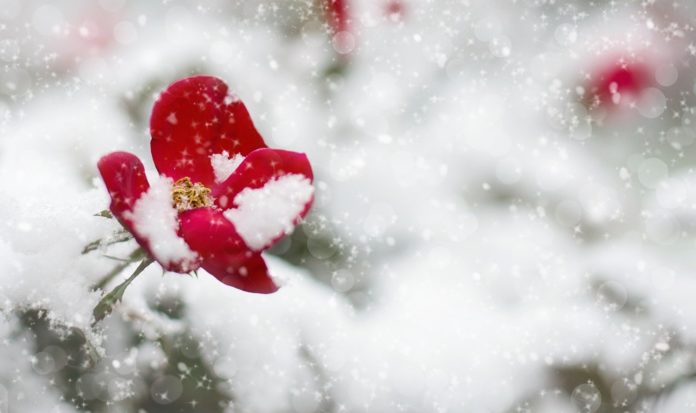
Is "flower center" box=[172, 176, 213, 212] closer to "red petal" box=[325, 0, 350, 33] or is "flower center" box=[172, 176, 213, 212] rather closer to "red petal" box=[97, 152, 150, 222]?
"red petal" box=[97, 152, 150, 222]

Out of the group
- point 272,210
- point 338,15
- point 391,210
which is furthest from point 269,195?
point 338,15

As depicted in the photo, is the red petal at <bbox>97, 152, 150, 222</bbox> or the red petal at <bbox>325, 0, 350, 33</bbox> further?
the red petal at <bbox>325, 0, 350, 33</bbox>

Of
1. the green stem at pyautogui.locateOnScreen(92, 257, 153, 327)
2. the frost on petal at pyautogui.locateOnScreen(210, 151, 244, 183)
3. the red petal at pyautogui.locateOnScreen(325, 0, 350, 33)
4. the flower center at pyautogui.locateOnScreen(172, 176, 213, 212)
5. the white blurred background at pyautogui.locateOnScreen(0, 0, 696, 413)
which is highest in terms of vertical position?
the red petal at pyautogui.locateOnScreen(325, 0, 350, 33)

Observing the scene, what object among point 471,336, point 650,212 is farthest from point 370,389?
point 650,212

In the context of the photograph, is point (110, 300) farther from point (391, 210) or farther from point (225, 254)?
point (391, 210)

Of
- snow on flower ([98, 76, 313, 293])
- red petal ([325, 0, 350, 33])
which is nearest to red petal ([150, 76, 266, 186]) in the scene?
snow on flower ([98, 76, 313, 293])

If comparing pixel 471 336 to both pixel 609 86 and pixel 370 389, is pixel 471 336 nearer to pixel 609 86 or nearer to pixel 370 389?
pixel 370 389

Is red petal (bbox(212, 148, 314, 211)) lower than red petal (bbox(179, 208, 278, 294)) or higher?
higher
